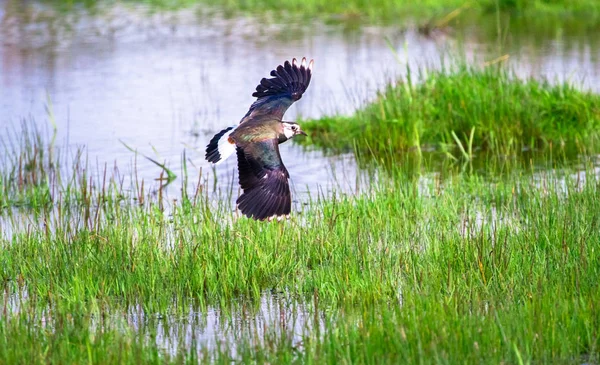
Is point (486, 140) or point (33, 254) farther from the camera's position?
point (486, 140)

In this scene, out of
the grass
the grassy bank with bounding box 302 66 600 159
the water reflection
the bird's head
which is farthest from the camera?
the grassy bank with bounding box 302 66 600 159

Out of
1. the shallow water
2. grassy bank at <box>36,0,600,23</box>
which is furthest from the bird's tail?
grassy bank at <box>36,0,600,23</box>

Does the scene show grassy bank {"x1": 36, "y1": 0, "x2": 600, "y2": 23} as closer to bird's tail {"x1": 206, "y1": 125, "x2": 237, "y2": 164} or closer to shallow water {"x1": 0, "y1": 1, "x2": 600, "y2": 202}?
shallow water {"x1": 0, "y1": 1, "x2": 600, "y2": 202}

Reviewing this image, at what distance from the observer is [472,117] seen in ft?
29.7

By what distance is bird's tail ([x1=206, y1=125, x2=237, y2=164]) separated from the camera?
18.6ft

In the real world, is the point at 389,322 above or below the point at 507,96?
below

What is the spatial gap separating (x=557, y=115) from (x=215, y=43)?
9416 millimetres

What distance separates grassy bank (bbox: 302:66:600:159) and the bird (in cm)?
266

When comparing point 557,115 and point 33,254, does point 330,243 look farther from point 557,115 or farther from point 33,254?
point 557,115

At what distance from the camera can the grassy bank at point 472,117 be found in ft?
29.3

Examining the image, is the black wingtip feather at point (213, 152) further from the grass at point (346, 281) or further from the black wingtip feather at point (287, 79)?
the black wingtip feather at point (287, 79)

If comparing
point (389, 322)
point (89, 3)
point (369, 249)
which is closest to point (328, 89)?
point (369, 249)

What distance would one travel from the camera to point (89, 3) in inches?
957

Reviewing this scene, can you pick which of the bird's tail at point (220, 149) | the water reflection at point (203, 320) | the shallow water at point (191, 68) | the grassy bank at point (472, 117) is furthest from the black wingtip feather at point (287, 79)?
the grassy bank at point (472, 117)
